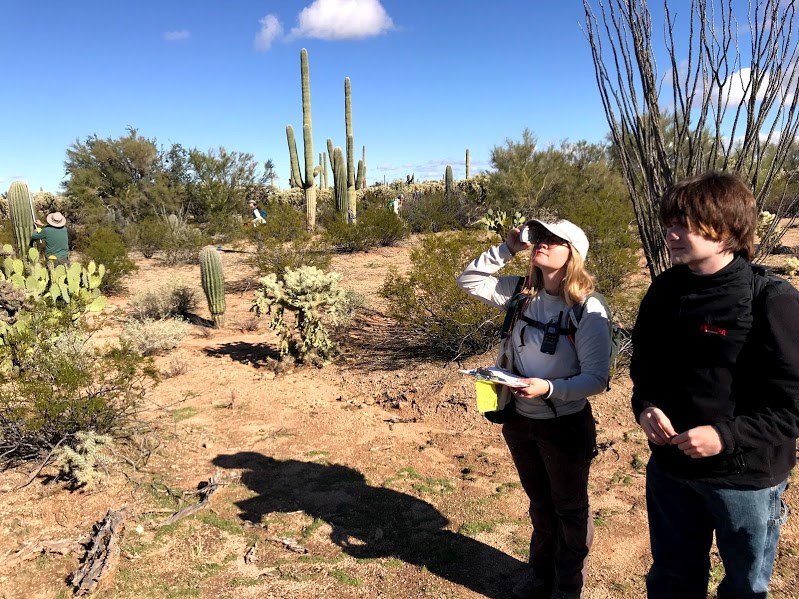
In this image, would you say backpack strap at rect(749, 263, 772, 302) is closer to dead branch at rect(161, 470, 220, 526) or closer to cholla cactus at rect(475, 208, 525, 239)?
dead branch at rect(161, 470, 220, 526)

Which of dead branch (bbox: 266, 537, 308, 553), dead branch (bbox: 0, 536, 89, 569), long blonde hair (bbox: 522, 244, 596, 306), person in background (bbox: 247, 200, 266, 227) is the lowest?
dead branch (bbox: 266, 537, 308, 553)

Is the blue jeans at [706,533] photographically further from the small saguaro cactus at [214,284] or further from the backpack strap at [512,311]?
the small saguaro cactus at [214,284]

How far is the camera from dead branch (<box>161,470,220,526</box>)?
10.1 ft

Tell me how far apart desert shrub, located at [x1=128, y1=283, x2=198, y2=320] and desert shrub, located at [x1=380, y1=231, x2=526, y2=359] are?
403 cm

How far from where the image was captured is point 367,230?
13.6m

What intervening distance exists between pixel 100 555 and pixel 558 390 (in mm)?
2370

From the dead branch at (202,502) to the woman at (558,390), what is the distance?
6.26ft

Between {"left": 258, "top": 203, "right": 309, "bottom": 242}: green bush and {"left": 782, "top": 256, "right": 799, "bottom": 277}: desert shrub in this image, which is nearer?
{"left": 782, "top": 256, "right": 799, "bottom": 277}: desert shrub

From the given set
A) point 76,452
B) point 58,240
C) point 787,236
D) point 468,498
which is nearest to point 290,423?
point 76,452

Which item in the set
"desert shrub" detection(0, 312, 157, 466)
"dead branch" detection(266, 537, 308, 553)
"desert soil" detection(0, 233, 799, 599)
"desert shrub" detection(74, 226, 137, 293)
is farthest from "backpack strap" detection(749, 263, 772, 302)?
"desert shrub" detection(74, 226, 137, 293)

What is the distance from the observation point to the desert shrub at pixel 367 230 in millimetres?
13180

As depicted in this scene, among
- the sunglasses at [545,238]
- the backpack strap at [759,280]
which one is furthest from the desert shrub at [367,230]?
the backpack strap at [759,280]

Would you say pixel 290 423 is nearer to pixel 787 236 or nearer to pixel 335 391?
pixel 335 391

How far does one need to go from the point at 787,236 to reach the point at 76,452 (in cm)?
1481
